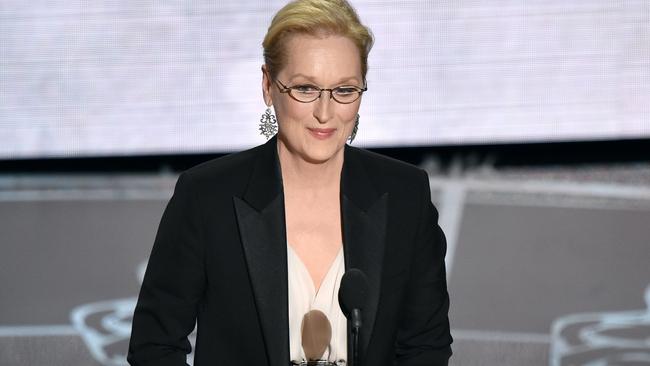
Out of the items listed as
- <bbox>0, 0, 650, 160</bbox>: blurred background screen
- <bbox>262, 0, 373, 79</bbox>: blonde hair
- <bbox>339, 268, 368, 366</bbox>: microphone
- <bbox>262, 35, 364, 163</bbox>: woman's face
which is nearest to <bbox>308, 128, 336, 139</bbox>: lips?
<bbox>262, 35, 364, 163</bbox>: woman's face

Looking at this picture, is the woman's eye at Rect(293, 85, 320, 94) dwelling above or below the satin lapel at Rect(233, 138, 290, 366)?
above

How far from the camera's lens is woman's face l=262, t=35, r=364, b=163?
70.0 inches

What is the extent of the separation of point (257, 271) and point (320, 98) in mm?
303

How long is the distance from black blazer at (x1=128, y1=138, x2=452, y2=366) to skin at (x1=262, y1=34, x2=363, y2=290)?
0.04 m

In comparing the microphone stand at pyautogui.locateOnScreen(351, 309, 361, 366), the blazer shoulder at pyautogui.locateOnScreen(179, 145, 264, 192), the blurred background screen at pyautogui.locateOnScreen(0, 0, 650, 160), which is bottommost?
the microphone stand at pyautogui.locateOnScreen(351, 309, 361, 366)

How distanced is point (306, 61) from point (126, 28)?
2.05m

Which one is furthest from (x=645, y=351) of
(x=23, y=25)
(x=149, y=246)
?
(x=23, y=25)

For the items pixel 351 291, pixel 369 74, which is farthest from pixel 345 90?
pixel 369 74

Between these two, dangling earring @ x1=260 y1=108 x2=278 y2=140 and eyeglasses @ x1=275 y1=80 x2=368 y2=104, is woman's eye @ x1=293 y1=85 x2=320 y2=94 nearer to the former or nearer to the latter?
eyeglasses @ x1=275 y1=80 x2=368 y2=104

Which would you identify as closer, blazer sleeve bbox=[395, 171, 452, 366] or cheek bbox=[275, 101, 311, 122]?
cheek bbox=[275, 101, 311, 122]

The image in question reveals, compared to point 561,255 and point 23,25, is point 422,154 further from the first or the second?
point 23,25

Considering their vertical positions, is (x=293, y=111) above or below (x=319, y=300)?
above

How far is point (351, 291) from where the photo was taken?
154 centimetres

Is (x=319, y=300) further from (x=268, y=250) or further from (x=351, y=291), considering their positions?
(x=351, y=291)
